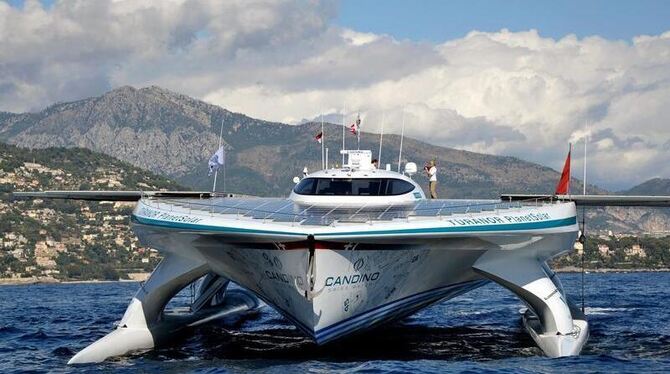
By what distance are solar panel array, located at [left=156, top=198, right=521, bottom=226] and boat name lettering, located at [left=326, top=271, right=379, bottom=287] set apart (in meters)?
1.24

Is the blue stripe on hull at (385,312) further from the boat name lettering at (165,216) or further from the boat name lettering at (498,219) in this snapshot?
the boat name lettering at (165,216)

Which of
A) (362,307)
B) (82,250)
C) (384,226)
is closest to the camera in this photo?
(384,226)

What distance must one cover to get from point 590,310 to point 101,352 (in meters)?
21.4

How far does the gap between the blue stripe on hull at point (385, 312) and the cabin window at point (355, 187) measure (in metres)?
3.12

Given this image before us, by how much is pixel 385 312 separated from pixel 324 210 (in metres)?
3.03

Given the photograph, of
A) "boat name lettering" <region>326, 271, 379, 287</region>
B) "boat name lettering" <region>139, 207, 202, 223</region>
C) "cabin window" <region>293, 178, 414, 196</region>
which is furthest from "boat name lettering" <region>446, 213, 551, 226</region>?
"boat name lettering" <region>139, 207, 202, 223</region>

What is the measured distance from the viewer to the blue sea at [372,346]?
23328mm

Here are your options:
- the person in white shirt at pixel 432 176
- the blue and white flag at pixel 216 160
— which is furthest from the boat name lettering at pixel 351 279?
the person in white shirt at pixel 432 176

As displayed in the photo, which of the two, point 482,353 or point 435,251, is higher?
point 435,251

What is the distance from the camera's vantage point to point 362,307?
79.0 feet

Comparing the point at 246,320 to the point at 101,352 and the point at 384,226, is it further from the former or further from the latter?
the point at 384,226

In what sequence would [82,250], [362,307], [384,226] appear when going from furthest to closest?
[82,250]
[362,307]
[384,226]

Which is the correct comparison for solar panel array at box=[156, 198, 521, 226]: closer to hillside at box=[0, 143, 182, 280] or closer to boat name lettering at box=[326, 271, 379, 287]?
boat name lettering at box=[326, 271, 379, 287]

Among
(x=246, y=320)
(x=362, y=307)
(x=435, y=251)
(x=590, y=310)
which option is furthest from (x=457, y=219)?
(x=590, y=310)
